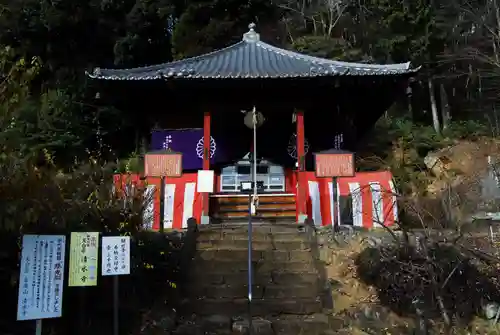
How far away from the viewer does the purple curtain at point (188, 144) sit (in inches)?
520

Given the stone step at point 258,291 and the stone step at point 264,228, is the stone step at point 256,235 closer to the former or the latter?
the stone step at point 264,228

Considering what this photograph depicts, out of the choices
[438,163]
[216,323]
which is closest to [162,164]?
[216,323]

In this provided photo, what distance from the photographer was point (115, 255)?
5582mm

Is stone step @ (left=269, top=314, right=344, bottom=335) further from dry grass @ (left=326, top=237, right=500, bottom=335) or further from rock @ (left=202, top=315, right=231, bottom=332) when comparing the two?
rock @ (left=202, top=315, right=231, bottom=332)

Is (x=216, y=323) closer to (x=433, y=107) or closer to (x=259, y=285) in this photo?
(x=259, y=285)

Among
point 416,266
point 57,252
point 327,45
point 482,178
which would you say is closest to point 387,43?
point 327,45

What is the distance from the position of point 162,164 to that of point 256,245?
9.19ft

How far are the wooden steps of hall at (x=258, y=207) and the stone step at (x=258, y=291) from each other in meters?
4.41

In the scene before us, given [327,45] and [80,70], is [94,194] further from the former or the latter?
[327,45]

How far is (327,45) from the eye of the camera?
77.6ft

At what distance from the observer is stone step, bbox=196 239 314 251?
28.4 feet

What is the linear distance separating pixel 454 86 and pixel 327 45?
8888 millimetres

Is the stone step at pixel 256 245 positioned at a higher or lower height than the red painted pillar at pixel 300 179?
lower

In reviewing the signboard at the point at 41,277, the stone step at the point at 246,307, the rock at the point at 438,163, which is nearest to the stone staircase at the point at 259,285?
the stone step at the point at 246,307
